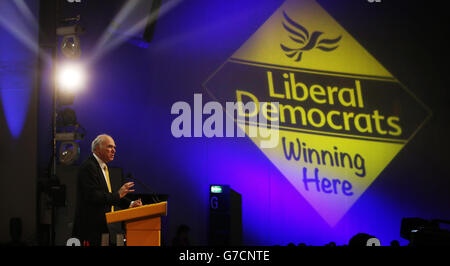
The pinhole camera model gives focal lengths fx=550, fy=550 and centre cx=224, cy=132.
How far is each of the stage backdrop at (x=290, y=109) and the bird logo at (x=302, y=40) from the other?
2 centimetres

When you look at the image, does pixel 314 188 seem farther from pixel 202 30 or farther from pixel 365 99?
pixel 202 30

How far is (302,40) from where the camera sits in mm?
8086

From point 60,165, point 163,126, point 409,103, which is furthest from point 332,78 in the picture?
point 60,165

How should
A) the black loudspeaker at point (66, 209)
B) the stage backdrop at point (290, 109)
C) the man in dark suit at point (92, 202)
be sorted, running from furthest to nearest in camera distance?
1. the stage backdrop at point (290, 109)
2. the black loudspeaker at point (66, 209)
3. the man in dark suit at point (92, 202)

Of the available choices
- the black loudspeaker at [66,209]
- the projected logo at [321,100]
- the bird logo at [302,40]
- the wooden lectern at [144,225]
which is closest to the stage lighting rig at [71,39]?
the black loudspeaker at [66,209]

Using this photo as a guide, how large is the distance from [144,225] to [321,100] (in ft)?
14.8

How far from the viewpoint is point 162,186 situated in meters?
7.77

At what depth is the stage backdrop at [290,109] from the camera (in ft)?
25.6

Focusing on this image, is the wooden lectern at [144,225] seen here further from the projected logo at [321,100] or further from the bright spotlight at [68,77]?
the projected logo at [321,100]

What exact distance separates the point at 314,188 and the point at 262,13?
8.71 ft

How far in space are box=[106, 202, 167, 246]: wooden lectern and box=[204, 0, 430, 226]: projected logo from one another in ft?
12.8

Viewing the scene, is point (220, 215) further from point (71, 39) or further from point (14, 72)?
point (14, 72)
